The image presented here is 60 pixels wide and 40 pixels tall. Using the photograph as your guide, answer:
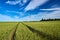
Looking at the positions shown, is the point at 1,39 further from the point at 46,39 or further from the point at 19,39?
the point at 46,39

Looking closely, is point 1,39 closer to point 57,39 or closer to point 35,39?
point 35,39

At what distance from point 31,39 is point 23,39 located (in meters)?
0.35

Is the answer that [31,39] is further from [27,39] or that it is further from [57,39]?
[57,39]

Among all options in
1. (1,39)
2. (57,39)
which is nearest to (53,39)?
(57,39)

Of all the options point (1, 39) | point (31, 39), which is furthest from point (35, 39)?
point (1, 39)

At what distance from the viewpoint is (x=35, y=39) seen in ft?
24.8

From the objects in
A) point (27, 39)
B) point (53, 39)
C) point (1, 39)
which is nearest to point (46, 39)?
point (53, 39)

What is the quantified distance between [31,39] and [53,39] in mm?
932

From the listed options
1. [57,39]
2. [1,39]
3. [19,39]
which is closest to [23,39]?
[19,39]

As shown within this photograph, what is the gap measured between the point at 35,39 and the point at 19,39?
69cm

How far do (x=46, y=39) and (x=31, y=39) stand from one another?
692 mm

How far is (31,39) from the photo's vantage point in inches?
297

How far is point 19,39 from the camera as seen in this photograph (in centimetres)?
765

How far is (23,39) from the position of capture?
25.1ft
